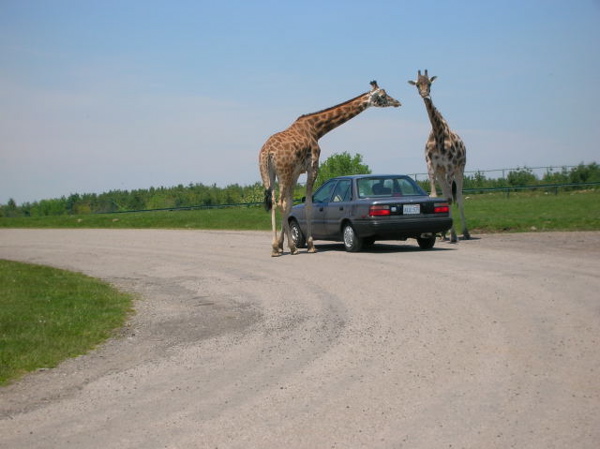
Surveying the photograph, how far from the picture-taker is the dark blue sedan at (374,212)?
16141mm

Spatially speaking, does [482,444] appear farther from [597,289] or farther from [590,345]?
[597,289]

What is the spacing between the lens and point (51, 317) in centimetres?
995

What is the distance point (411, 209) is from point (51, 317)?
8.58 metres

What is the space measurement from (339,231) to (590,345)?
10432 mm

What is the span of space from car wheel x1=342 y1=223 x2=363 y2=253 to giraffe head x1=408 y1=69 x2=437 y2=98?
192 inches

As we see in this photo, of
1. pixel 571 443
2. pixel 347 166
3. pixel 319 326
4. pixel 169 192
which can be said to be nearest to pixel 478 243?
pixel 319 326

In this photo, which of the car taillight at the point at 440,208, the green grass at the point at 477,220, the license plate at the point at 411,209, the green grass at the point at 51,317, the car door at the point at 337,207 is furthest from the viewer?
the green grass at the point at 477,220

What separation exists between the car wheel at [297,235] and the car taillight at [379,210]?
3245 mm

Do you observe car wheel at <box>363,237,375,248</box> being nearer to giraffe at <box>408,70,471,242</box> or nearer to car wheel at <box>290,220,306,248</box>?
car wheel at <box>290,220,306,248</box>

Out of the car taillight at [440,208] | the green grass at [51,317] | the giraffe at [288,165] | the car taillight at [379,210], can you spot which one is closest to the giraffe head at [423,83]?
the giraffe at [288,165]

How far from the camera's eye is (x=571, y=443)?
4.77m

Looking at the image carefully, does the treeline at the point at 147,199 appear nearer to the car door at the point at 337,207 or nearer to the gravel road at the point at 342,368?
the car door at the point at 337,207

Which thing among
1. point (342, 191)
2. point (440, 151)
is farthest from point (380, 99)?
point (342, 191)

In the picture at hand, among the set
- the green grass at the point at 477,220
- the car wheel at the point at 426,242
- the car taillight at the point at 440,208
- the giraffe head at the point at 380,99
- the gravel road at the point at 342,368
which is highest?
the giraffe head at the point at 380,99
